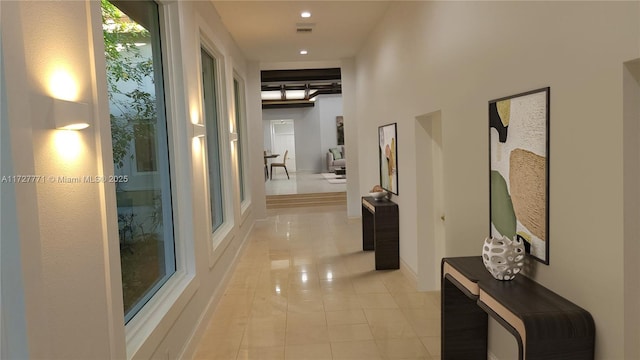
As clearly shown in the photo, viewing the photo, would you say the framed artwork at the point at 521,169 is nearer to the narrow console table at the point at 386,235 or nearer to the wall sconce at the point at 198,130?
the wall sconce at the point at 198,130

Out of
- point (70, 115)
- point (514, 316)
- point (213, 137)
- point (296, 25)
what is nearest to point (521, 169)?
point (514, 316)

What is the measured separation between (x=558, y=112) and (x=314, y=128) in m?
16.7

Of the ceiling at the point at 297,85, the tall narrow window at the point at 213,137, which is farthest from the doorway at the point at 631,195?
the ceiling at the point at 297,85

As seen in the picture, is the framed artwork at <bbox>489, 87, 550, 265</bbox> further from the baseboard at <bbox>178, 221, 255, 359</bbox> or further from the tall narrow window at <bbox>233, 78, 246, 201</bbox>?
the tall narrow window at <bbox>233, 78, 246, 201</bbox>

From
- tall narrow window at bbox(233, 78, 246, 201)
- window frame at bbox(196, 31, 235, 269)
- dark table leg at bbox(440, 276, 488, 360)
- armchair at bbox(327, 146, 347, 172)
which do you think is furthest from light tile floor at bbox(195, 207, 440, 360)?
armchair at bbox(327, 146, 347, 172)

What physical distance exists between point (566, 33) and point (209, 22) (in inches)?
158

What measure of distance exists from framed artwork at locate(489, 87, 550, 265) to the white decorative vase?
0.09 meters

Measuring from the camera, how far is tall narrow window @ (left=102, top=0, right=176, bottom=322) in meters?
2.55

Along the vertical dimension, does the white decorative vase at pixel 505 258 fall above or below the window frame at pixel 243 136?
below

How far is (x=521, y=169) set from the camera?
2.43 m

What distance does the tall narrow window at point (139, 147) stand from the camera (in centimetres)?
255

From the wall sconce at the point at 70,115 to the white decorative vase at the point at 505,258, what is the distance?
6.81 feet

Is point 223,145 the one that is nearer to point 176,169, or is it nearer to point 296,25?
point 296,25

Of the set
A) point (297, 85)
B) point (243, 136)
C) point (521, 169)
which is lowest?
point (521, 169)
